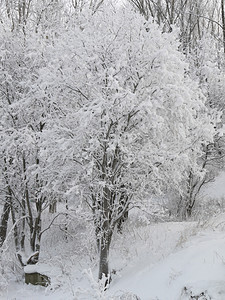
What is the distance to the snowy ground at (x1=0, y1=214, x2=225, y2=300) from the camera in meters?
5.13

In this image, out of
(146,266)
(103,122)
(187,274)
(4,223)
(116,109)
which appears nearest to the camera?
(187,274)

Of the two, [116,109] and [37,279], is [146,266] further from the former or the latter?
[116,109]

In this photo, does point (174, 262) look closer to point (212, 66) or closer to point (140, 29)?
point (140, 29)

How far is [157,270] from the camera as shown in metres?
6.21

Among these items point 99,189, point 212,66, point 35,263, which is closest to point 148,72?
point 99,189

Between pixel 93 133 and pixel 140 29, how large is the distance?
2.40m

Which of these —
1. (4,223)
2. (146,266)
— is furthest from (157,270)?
(4,223)

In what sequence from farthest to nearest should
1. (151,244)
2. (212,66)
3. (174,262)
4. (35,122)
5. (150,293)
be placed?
(212,66) < (35,122) < (151,244) < (174,262) < (150,293)

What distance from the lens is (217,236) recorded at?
263 inches

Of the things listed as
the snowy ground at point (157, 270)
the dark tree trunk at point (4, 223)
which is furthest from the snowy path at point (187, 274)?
the dark tree trunk at point (4, 223)

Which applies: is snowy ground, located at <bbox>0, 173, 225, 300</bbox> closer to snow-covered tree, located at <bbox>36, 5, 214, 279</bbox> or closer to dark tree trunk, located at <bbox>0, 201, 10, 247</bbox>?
snow-covered tree, located at <bbox>36, 5, 214, 279</bbox>

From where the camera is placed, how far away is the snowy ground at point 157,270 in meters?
5.13

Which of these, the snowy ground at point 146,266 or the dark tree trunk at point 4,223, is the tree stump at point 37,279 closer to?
the snowy ground at point 146,266

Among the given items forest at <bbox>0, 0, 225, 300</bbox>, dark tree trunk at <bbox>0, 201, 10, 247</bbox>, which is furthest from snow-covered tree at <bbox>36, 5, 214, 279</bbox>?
dark tree trunk at <bbox>0, 201, 10, 247</bbox>
